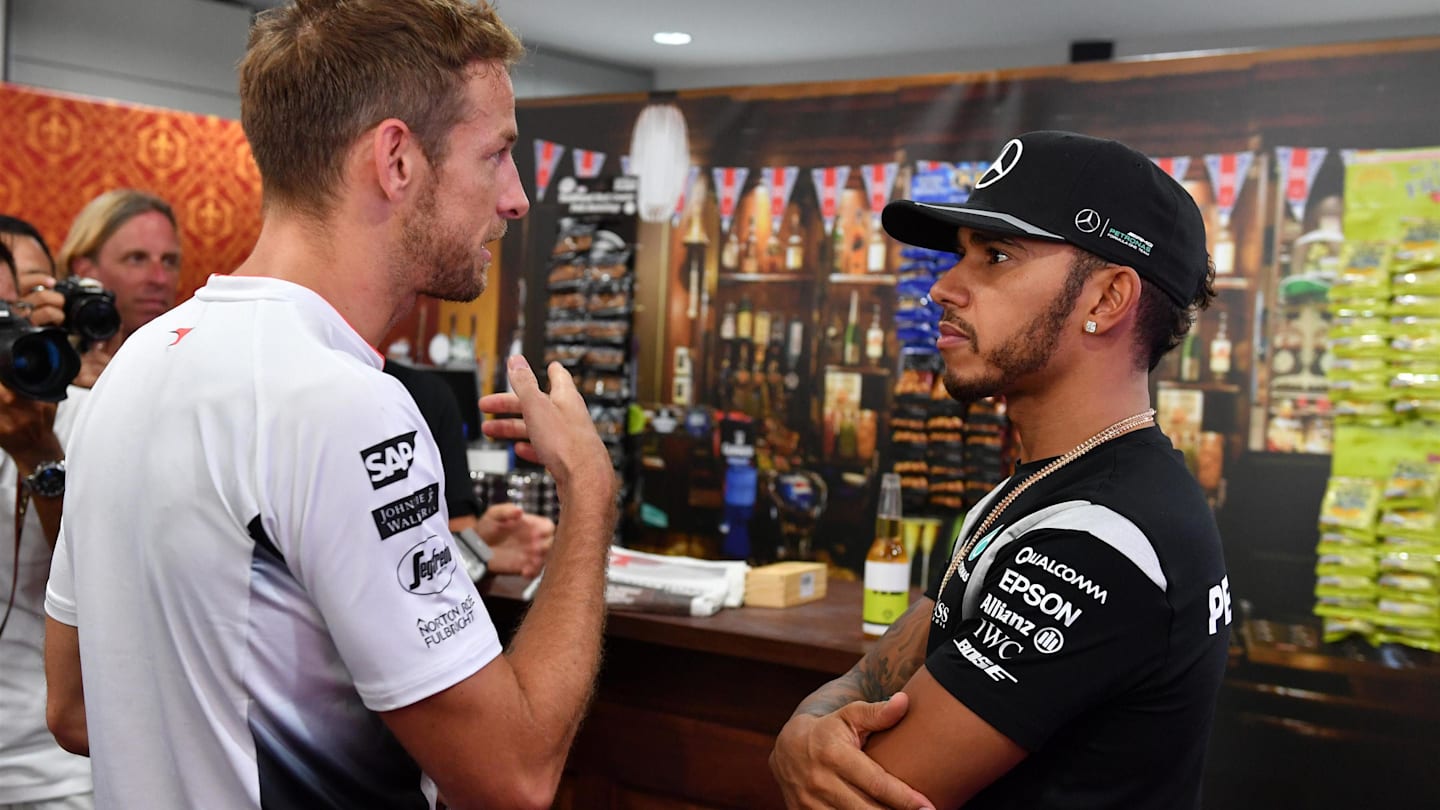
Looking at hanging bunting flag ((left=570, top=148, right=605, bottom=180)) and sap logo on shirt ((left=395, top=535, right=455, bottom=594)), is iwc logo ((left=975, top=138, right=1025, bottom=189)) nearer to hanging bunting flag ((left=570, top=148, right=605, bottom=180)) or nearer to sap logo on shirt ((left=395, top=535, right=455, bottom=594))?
sap logo on shirt ((left=395, top=535, right=455, bottom=594))

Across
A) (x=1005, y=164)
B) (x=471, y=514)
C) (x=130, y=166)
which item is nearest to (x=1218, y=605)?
(x=1005, y=164)

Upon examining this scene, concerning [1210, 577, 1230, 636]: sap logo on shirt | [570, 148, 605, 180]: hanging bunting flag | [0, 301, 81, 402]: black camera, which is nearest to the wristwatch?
[0, 301, 81, 402]: black camera

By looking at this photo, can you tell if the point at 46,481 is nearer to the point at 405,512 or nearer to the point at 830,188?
the point at 405,512

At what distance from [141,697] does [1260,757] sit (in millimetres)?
3287

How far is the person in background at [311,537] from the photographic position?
1066 mm

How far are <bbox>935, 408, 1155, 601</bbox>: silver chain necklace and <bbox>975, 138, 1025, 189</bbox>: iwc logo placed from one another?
0.34m

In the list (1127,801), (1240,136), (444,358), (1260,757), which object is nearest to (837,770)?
(1127,801)

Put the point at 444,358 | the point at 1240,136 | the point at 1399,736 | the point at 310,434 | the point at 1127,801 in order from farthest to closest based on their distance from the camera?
the point at 444,358
the point at 1240,136
the point at 1399,736
the point at 1127,801
the point at 310,434

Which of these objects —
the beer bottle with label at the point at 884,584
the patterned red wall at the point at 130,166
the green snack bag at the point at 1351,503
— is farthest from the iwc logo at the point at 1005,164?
the patterned red wall at the point at 130,166

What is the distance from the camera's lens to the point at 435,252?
1293 mm

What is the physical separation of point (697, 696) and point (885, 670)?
1.16 m

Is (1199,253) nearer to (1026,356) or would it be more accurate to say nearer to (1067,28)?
(1026,356)

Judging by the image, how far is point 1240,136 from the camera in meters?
3.79

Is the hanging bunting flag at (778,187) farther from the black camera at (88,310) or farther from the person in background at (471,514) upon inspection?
the black camera at (88,310)
